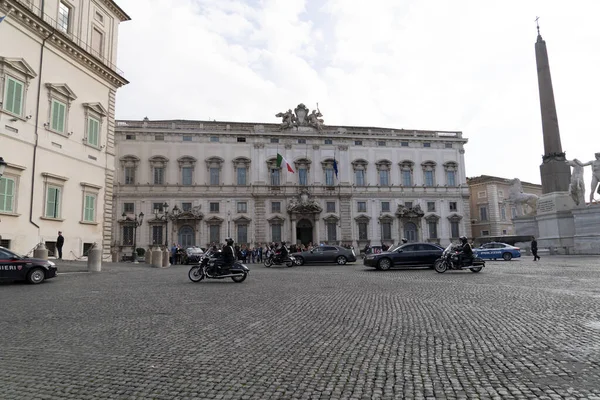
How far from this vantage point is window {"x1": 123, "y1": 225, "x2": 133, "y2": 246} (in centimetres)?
4234

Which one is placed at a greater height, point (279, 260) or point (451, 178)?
point (451, 178)

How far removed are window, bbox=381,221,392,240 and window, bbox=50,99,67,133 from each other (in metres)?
35.1

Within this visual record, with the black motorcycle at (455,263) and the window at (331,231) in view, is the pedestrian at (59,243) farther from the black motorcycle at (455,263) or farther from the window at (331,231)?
the window at (331,231)

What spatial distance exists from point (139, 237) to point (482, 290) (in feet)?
127

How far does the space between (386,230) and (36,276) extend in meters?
39.5

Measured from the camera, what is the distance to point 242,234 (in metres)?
45.2

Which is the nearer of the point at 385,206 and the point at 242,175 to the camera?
the point at 242,175

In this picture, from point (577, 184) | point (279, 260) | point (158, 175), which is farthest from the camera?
point (158, 175)

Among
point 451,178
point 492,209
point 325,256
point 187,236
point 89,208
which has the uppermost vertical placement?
point 451,178

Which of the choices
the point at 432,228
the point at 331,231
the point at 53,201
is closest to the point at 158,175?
the point at 331,231

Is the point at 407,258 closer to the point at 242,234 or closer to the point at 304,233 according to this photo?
the point at 304,233

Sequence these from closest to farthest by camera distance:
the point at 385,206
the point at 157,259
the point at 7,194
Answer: the point at 7,194 → the point at 157,259 → the point at 385,206

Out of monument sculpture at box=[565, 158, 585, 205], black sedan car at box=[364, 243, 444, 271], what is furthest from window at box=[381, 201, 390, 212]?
black sedan car at box=[364, 243, 444, 271]

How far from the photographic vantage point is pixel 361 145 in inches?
1948
